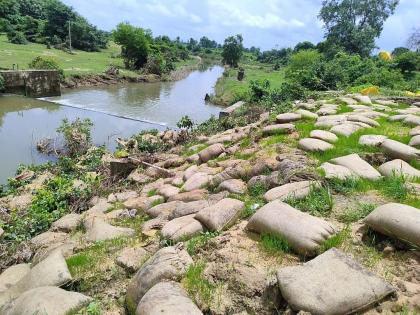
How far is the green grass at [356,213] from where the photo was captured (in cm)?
301

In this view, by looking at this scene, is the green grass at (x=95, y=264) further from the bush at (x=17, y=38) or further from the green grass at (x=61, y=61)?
the bush at (x=17, y=38)

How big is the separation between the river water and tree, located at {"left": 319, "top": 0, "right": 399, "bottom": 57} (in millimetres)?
14434

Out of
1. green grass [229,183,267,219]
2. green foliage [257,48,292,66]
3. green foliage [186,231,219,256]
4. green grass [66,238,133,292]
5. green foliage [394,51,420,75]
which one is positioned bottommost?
green foliage [257,48,292,66]

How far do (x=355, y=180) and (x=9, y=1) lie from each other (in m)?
48.6

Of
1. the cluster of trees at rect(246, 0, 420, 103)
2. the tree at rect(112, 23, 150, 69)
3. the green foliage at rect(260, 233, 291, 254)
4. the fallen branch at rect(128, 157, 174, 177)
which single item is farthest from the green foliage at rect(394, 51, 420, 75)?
the tree at rect(112, 23, 150, 69)

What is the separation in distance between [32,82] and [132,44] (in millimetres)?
17022

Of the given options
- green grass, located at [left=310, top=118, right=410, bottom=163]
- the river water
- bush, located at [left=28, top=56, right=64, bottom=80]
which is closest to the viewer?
green grass, located at [left=310, top=118, right=410, bottom=163]

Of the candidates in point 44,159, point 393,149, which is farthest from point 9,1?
point 393,149

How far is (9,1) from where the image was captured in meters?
42.8

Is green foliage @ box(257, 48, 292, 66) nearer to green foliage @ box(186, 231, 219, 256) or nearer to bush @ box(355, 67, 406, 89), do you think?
bush @ box(355, 67, 406, 89)

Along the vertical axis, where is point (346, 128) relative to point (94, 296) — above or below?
above

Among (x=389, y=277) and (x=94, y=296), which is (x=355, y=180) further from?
(x=94, y=296)

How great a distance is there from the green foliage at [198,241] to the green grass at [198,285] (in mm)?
228

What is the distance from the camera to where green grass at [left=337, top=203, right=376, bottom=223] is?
301cm
